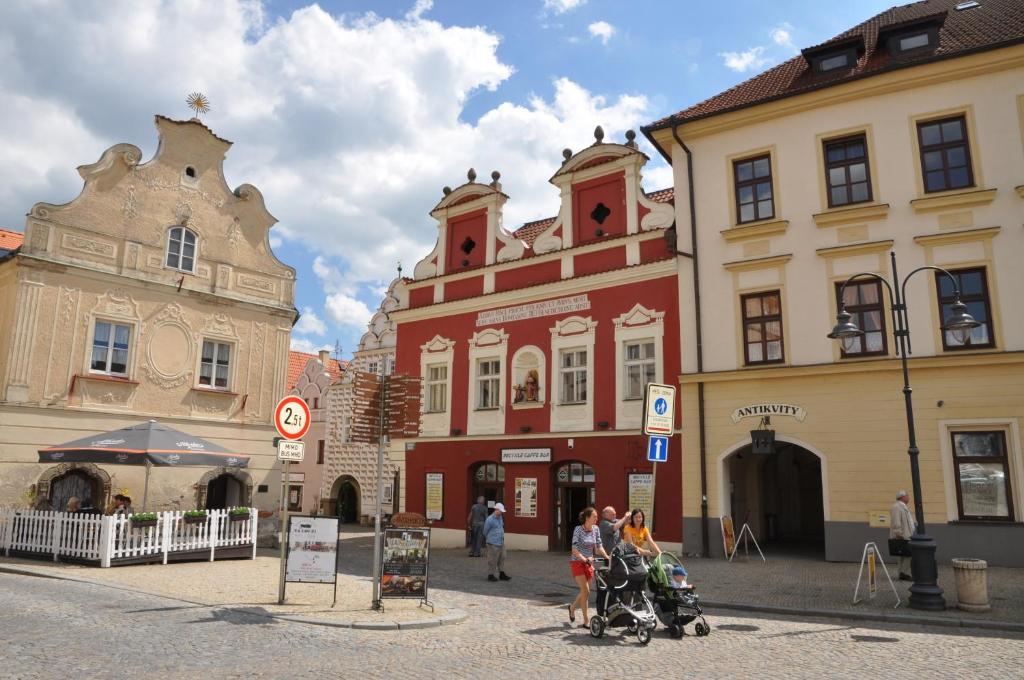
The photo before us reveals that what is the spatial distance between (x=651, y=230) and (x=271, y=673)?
16454 mm

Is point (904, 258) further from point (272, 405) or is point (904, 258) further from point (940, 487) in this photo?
point (272, 405)

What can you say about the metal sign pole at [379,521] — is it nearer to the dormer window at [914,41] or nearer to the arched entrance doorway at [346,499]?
the dormer window at [914,41]

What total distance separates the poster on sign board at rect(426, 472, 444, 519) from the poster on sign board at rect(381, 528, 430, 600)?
13038 mm

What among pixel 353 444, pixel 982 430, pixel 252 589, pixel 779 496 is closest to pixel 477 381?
pixel 779 496

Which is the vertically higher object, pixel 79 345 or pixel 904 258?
pixel 904 258

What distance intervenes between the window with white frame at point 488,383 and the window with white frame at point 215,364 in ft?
27.4

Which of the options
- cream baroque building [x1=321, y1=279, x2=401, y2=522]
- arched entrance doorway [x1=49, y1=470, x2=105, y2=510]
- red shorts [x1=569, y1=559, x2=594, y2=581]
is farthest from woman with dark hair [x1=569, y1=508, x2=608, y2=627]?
cream baroque building [x1=321, y1=279, x2=401, y2=522]

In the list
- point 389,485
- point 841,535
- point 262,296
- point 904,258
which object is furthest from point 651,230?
point 389,485

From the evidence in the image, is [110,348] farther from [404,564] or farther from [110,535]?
[404,564]

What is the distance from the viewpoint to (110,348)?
856 inches

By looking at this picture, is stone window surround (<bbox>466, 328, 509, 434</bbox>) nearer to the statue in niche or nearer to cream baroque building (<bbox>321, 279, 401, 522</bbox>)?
the statue in niche

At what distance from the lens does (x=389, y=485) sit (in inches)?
1444

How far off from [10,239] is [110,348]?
6155 millimetres

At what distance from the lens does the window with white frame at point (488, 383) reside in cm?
2377
